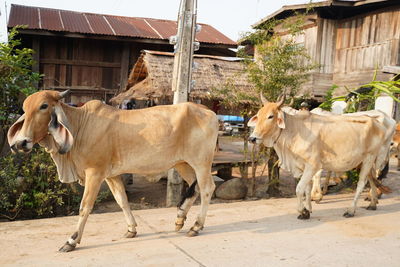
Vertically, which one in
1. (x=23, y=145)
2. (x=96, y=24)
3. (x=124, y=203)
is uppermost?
(x=96, y=24)

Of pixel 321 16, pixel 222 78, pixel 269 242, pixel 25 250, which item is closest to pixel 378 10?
pixel 321 16

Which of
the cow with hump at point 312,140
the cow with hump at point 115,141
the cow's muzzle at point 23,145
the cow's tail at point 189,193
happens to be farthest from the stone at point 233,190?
the cow's muzzle at point 23,145

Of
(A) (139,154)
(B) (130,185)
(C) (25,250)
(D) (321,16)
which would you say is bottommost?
(B) (130,185)

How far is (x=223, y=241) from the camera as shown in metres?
4.65

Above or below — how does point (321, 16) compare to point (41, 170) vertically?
above

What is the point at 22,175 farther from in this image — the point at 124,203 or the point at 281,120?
the point at 281,120

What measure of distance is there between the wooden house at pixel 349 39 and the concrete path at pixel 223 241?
8.47 m

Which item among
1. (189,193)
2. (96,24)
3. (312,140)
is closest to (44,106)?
(189,193)

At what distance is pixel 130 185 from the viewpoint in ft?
33.4

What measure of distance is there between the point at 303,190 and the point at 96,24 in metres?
11.0

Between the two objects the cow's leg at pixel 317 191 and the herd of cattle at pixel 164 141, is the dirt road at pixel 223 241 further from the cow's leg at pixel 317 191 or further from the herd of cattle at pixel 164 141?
the cow's leg at pixel 317 191

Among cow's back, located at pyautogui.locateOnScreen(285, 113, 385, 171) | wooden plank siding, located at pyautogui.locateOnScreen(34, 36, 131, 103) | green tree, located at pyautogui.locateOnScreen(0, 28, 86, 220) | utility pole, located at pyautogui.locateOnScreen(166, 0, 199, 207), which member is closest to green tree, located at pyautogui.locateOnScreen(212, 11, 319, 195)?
utility pole, located at pyautogui.locateOnScreen(166, 0, 199, 207)

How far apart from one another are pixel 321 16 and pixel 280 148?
10.5 m

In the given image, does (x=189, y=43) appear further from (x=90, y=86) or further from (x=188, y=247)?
(x=90, y=86)
